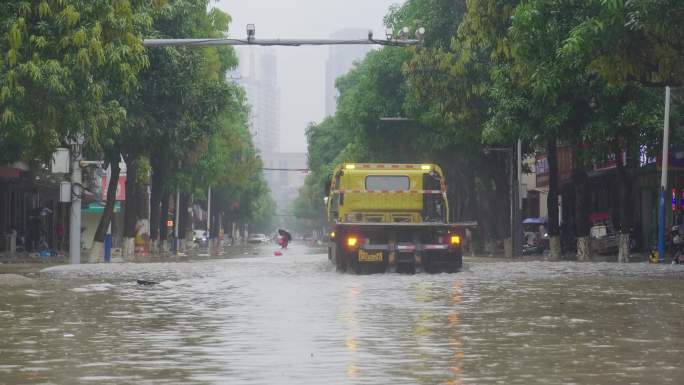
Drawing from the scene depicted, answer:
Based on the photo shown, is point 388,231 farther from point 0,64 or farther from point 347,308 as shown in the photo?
point 347,308

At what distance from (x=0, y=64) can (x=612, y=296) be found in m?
12.6

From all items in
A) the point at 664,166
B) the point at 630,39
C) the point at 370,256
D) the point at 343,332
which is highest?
the point at 630,39

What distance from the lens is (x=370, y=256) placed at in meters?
32.4

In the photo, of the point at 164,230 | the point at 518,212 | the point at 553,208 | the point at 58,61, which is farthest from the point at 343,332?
the point at 164,230

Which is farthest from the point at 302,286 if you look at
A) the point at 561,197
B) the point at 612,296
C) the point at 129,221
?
the point at 561,197

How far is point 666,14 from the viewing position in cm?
2556

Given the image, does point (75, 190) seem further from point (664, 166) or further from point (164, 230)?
point (164, 230)

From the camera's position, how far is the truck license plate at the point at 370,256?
106 ft

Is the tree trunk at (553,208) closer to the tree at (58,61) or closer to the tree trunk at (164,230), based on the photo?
the tree trunk at (164,230)

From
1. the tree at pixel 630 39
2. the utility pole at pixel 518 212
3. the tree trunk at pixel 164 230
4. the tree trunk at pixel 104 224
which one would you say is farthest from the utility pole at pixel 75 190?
the tree trunk at pixel 164 230

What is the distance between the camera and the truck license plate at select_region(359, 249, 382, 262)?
3238 cm

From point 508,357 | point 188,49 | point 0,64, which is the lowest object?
point 508,357

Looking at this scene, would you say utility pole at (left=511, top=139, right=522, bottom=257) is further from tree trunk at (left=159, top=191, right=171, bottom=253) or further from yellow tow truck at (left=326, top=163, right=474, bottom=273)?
yellow tow truck at (left=326, top=163, right=474, bottom=273)

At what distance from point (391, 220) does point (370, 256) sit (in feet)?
10.3
